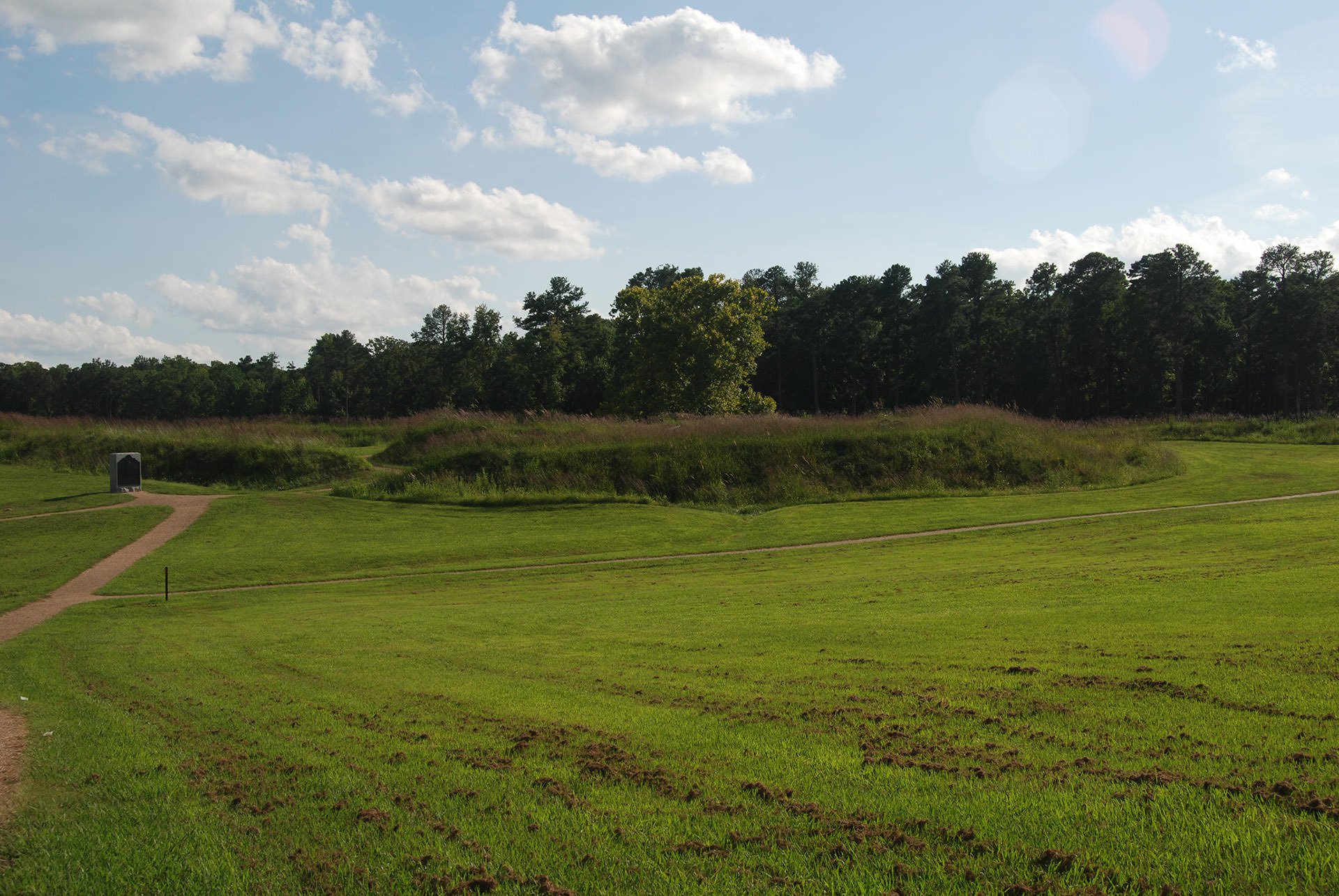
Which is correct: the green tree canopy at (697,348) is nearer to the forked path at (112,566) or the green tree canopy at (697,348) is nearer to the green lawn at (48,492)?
the forked path at (112,566)

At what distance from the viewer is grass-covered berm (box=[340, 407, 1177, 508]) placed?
35406 millimetres

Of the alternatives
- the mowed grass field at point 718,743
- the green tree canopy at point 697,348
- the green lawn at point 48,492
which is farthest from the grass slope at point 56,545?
the green tree canopy at point 697,348

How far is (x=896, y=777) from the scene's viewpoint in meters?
5.75

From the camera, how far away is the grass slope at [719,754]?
4.68m

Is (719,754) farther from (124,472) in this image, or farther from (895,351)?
(895,351)

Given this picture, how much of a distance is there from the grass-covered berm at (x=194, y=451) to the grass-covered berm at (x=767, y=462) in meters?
4.16

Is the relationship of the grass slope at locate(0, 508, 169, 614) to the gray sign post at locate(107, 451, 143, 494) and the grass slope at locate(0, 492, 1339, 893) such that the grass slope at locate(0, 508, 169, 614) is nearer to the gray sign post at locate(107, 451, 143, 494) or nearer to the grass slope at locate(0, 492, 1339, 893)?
the gray sign post at locate(107, 451, 143, 494)

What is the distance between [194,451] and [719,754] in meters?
43.6

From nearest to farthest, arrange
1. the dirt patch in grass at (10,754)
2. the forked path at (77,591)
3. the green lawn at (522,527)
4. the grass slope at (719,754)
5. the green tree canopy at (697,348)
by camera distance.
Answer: the grass slope at (719,754) → the dirt patch in grass at (10,754) → the forked path at (77,591) → the green lawn at (522,527) → the green tree canopy at (697,348)

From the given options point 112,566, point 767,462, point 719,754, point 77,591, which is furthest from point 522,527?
point 719,754

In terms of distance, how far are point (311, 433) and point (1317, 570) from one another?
48.9 m

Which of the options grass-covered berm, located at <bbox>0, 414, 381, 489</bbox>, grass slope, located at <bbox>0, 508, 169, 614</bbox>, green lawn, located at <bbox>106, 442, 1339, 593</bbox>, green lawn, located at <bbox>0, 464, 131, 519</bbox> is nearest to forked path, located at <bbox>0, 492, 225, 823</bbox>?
grass slope, located at <bbox>0, 508, 169, 614</bbox>

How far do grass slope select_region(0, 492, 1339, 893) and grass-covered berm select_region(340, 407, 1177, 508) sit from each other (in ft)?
71.7

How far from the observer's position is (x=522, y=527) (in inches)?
1153
